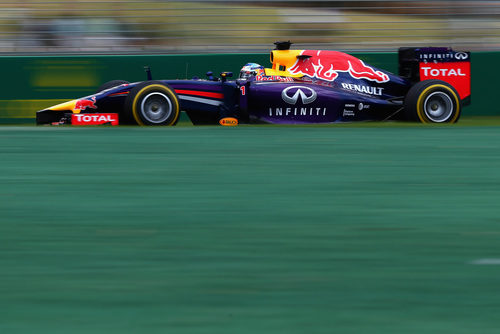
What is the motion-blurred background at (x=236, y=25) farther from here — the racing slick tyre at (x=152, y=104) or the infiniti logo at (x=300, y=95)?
the racing slick tyre at (x=152, y=104)

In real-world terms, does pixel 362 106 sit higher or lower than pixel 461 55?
lower

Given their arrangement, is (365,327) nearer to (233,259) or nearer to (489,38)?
(233,259)

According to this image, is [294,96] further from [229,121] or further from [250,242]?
[250,242]

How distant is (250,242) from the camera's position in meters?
4.35

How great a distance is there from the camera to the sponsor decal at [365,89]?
39.5 ft

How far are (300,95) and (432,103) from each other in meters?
1.78

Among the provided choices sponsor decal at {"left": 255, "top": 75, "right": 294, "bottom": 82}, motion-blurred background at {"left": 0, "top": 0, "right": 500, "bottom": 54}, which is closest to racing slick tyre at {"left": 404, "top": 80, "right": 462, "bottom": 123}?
sponsor decal at {"left": 255, "top": 75, "right": 294, "bottom": 82}

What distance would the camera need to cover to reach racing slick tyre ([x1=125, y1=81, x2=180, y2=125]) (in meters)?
11.0

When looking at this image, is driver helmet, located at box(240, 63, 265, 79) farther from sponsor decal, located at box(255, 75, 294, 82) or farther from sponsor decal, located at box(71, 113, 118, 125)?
sponsor decal, located at box(71, 113, 118, 125)

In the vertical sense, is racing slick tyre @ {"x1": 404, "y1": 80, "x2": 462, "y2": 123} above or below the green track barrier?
below

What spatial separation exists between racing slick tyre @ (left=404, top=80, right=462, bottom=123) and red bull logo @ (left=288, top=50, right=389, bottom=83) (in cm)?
55

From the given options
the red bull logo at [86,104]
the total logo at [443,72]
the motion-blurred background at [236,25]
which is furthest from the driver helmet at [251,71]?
the motion-blurred background at [236,25]

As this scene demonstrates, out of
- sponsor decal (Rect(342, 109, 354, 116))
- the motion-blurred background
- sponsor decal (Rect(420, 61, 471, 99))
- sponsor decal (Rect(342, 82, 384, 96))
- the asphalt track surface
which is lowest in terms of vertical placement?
the asphalt track surface

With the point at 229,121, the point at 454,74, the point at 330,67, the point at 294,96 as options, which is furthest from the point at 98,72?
the point at 454,74
